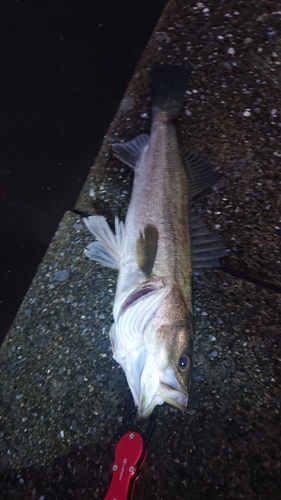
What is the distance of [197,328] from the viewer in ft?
7.63

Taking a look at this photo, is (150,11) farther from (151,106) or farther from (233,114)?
(233,114)

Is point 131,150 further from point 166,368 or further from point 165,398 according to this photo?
point 165,398

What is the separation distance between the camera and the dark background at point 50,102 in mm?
2727

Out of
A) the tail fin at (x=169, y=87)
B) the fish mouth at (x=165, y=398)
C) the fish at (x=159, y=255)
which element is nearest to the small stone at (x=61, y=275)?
the fish at (x=159, y=255)

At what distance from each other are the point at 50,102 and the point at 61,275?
4.57 feet

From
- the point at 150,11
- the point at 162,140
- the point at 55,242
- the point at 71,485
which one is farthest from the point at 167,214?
the point at 150,11

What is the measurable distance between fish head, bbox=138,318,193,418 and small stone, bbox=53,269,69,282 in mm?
867

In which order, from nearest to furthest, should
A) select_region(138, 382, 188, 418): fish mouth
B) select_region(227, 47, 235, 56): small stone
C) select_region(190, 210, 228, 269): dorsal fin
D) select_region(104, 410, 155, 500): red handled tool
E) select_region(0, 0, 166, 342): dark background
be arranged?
1. select_region(138, 382, 188, 418): fish mouth
2. select_region(104, 410, 155, 500): red handled tool
3. select_region(190, 210, 228, 269): dorsal fin
4. select_region(0, 0, 166, 342): dark background
5. select_region(227, 47, 235, 56): small stone

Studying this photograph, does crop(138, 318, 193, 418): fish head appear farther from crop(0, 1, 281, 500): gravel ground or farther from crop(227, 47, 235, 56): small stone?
crop(227, 47, 235, 56): small stone

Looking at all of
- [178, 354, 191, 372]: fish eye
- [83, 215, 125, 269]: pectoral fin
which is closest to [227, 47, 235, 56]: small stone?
[83, 215, 125, 269]: pectoral fin

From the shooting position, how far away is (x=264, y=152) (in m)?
2.75

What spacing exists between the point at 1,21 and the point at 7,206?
1631 millimetres

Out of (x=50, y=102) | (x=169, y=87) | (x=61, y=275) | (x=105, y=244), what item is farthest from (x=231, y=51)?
(x=61, y=275)

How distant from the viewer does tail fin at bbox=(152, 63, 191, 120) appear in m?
2.62
